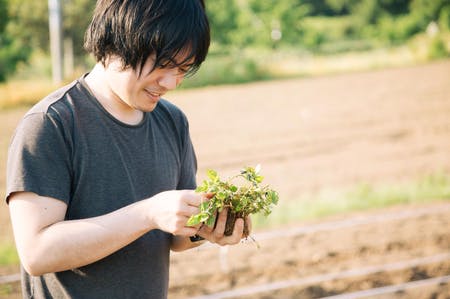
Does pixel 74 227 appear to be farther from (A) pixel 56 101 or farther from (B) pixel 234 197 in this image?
(B) pixel 234 197

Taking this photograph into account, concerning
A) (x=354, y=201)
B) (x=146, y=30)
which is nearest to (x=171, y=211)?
(x=146, y=30)

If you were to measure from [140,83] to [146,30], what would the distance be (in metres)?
0.13

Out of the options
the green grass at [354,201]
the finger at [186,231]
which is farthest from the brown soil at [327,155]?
the finger at [186,231]

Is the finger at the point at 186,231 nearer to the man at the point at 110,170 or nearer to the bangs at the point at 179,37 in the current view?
the man at the point at 110,170

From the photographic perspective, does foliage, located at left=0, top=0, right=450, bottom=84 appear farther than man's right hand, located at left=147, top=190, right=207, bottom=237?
Yes

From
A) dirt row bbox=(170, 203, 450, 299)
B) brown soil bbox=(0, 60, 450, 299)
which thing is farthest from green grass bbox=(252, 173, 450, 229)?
dirt row bbox=(170, 203, 450, 299)

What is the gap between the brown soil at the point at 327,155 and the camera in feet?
14.9

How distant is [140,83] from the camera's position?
4.06ft

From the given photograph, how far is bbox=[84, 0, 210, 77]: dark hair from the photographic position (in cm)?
118

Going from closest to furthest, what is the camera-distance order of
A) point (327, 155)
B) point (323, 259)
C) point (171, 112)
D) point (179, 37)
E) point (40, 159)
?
point (40, 159) → point (179, 37) → point (171, 112) → point (323, 259) → point (327, 155)

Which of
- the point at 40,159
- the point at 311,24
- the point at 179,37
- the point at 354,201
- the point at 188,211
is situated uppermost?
the point at 311,24

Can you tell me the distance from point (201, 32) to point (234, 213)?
1.53ft

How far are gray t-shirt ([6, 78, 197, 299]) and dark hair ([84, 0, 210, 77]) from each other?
0.13 metres

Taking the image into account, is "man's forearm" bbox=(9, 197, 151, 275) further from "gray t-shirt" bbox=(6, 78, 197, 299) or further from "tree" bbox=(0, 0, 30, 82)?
"tree" bbox=(0, 0, 30, 82)
